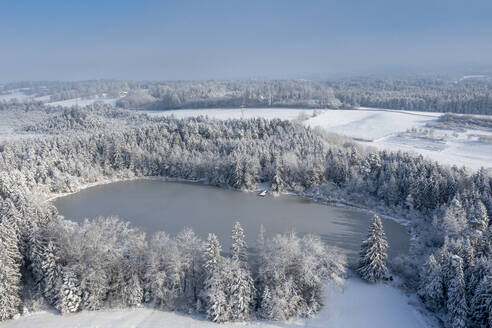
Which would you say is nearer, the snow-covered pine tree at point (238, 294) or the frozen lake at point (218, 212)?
the snow-covered pine tree at point (238, 294)

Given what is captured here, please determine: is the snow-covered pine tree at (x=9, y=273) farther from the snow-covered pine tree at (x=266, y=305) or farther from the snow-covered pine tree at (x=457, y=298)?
the snow-covered pine tree at (x=457, y=298)

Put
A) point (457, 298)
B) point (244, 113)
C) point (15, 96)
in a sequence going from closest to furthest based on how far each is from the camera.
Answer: point (457, 298) < point (244, 113) < point (15, 96)

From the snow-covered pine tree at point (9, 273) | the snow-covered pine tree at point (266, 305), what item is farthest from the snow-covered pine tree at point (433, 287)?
the snow-covered pine tree at point (9, 273)

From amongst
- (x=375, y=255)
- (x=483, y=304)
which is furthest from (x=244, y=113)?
(x=483, y=304)

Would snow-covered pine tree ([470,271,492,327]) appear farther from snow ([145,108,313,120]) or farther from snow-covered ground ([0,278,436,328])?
snow ([145,108,313,120])

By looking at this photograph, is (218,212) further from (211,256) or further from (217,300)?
(217,300)
